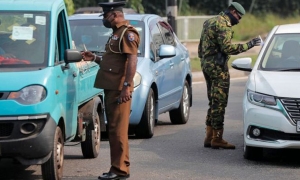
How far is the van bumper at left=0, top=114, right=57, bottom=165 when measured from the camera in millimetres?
7820

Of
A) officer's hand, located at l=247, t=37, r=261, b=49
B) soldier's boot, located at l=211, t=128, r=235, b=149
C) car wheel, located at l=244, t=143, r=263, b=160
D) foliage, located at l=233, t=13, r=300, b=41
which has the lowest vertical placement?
→ foliage, located at l=233, t=13, r=300, b=41

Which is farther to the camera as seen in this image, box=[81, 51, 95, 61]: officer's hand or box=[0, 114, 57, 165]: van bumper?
box=[81, 51, 95, 61]: officer's hand

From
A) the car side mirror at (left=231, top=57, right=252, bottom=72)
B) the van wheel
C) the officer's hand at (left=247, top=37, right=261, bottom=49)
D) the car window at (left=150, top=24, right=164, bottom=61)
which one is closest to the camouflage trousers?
the car side mirror at (left=231, top=57, right=252, bottom=72)

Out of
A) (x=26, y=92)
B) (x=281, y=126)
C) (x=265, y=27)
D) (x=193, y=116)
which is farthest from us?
(x=265, y=27)

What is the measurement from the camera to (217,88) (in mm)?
11086

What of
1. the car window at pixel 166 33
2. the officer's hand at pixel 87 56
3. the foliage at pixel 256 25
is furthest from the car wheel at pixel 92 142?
the foliage at pixel 256 25

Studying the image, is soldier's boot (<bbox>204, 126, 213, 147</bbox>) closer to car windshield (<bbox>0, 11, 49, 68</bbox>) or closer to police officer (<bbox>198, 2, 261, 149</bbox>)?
police officer (<bbox>198, 2, 261, 149</bbox>)

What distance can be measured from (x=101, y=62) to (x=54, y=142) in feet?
3.39

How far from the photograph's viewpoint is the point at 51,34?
28.6 feet

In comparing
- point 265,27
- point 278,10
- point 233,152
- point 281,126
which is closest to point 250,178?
point 281,126

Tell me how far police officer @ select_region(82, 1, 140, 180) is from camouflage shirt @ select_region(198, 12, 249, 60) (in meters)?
2.49

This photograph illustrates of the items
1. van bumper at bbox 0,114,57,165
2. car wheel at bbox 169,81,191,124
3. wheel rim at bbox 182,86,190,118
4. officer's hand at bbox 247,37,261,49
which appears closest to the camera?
van bumper at bbox 0,114,57,165

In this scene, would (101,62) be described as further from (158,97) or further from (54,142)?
(158,97)

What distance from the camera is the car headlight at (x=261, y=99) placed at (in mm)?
9648
